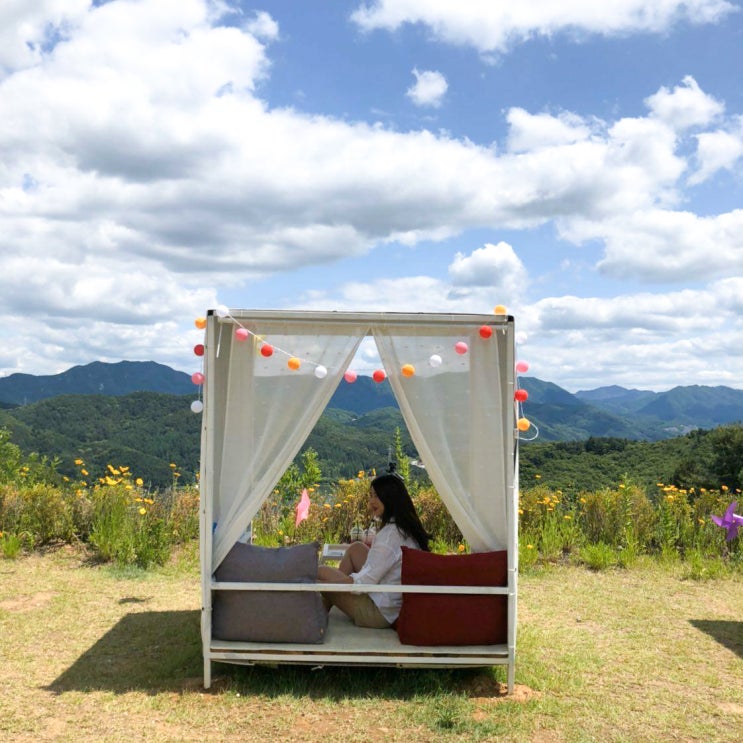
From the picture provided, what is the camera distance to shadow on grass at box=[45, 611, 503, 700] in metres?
4.38

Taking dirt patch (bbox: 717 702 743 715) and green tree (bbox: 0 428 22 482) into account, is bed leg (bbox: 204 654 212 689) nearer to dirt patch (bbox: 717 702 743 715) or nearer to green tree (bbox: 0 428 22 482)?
dirt patch (bbox: 717 702 743 715)

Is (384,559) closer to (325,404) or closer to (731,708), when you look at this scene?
(325,404)

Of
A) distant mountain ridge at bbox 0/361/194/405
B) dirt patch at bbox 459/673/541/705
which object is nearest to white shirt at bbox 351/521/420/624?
dirt patch at bbox 459/673/541/705

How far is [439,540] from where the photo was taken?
7.93 m

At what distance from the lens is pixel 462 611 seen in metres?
4.41

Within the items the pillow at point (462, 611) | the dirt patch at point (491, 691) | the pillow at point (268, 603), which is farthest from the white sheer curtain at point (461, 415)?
the pillow at point (268, 603)

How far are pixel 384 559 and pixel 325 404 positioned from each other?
40.9 inches

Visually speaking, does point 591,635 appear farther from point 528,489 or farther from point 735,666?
point 528,489

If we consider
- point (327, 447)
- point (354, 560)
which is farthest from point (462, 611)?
point (327, 447)

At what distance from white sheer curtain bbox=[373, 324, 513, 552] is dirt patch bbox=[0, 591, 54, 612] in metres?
3.91

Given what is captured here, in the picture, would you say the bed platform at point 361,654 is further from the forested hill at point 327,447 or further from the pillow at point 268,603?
the forested hill at point 327,447

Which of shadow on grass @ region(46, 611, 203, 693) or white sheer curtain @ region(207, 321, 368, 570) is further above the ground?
white sheer curtain @ region(207, 321, 368, 570)

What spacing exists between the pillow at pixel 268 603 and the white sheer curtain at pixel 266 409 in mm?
162

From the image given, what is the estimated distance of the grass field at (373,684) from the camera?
3.92m
